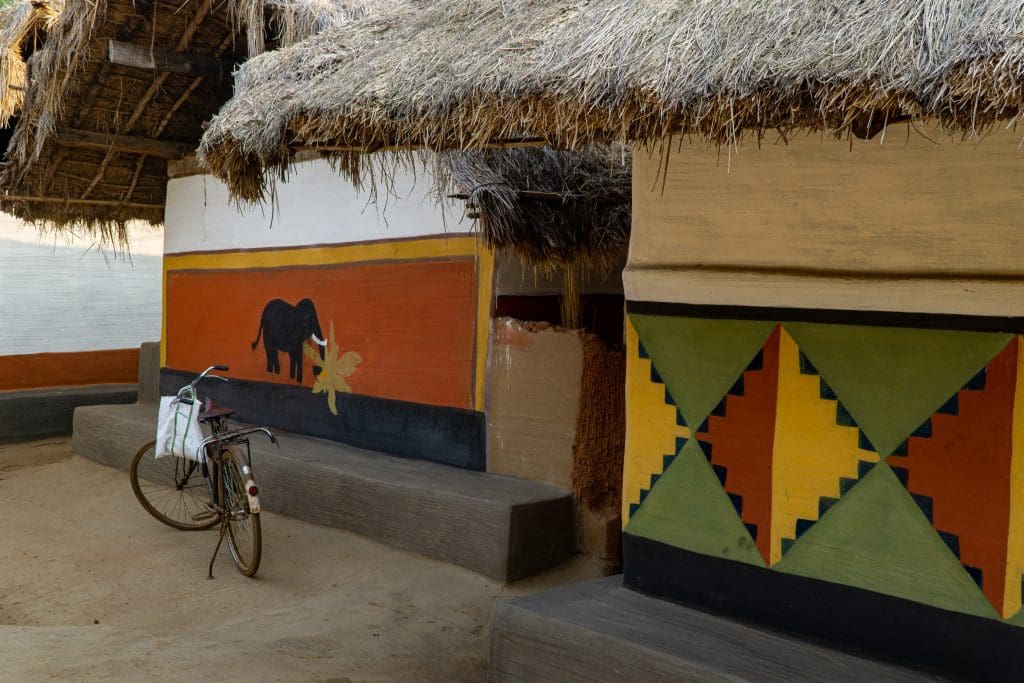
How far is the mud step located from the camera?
16.1 ft

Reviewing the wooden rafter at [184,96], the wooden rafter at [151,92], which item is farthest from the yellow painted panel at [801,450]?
the wooden rafter at [184,96]

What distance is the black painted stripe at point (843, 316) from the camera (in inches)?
112

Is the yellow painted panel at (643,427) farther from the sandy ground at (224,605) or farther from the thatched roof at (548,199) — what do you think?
the thatched roof at (548,199)

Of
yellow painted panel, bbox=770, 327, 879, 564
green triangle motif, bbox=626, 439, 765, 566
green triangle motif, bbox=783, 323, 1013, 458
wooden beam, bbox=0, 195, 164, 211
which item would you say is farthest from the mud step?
wooden beam, bbox=0, 195, 164, 211

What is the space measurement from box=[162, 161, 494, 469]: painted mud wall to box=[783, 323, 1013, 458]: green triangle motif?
2.69 meters

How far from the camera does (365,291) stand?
645cm

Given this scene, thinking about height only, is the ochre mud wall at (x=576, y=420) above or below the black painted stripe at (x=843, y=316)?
below

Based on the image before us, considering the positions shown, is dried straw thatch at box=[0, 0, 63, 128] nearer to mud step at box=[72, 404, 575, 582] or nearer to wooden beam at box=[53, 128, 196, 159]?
wooden beam at box=[53, 128, 196, 159]

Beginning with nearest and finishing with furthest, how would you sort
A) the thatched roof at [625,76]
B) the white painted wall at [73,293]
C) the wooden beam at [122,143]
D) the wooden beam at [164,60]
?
the thatched roof at [625,76] < the wooden beam at [164,60] < the wooden beam at [122,143] < the white painted wall at [73,293]

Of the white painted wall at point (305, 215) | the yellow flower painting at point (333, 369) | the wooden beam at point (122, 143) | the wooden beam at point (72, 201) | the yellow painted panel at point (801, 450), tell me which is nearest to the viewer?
the yellow painted panel at point (801, 450)

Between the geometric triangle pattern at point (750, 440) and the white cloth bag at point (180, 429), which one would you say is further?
the white cloth bag at point (180, 429)

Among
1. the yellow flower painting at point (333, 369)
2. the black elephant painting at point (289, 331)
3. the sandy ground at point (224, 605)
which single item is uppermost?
the black elephant painting at point (289, 331)

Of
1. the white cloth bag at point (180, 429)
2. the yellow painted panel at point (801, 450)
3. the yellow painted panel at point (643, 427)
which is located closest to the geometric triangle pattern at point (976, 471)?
the yellow painted panel at point (801, 450)

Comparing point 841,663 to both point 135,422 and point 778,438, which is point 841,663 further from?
point 135,422
